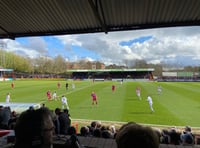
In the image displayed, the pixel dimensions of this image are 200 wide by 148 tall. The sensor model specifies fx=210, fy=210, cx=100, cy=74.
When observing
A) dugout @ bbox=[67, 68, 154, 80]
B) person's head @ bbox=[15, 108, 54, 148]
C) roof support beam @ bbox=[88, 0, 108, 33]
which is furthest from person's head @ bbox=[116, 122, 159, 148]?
dugout @ bbox=[67, 68, 154, 80]

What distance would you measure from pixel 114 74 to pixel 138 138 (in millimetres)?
98443

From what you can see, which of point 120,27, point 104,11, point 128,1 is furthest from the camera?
point 120,27

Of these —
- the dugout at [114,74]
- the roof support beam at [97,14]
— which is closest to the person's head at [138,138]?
the roof support beam at [97,14]

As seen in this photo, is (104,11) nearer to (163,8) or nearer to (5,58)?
(163,8)

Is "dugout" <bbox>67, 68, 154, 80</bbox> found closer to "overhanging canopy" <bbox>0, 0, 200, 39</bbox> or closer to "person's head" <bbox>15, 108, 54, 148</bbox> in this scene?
"overhanging canopy" <bbox>0, 0, 200, 39</bbox>

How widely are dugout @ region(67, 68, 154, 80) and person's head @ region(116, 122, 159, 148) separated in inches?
3635

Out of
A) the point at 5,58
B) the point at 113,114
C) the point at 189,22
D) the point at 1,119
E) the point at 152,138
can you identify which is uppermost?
the point at 5,58

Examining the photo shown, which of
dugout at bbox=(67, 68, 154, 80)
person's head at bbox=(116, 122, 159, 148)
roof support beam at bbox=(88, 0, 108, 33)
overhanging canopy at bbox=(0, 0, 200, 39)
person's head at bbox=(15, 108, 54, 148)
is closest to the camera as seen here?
person's head at bbox=(116, 122, 159, 148)

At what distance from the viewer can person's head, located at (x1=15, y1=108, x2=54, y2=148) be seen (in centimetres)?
181

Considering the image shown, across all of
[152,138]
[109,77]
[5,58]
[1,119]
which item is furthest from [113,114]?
[5,58]

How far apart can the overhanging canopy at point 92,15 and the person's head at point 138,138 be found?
4.52 metres

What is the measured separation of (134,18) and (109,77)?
304ft

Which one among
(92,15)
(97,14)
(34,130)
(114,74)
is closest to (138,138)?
(34,130)

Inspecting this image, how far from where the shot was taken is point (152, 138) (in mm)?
1586
